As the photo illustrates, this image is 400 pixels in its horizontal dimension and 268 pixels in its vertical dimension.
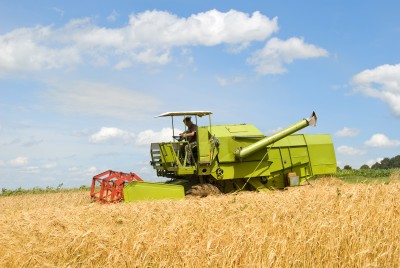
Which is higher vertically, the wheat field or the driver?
the driver

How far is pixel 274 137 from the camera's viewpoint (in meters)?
15.2

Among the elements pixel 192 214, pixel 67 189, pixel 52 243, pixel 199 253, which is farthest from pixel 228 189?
pixel 67 189

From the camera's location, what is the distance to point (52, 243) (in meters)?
6.82

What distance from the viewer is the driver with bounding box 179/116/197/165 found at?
46.1 ft

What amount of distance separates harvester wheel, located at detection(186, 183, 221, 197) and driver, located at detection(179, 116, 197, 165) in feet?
2.49

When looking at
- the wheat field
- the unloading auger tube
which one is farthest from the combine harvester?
the wheat field

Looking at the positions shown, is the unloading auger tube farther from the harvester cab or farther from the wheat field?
the wheat field

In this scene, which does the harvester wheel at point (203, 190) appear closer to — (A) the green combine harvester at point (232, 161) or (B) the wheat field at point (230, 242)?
(A) the green combine harvester at point (232, 161)

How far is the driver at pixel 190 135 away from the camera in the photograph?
46.1 feet

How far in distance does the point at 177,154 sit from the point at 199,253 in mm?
8860

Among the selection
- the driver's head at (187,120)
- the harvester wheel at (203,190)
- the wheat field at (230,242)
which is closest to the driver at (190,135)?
the driver's head at (187,120)

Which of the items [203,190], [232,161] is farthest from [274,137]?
[203,190]

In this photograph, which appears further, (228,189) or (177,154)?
(228,189)

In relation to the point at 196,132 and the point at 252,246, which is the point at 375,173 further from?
the point at 252,246
